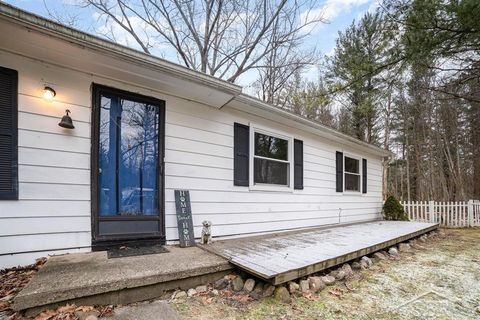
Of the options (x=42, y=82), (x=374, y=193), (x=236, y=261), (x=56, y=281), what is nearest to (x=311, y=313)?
(x=236, y=261)

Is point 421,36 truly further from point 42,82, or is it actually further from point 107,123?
point 42,82

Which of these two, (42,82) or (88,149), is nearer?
(42,82)

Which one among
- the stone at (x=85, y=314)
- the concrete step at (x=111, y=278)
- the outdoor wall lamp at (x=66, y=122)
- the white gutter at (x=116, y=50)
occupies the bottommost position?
the stone at (x=85, y=314)

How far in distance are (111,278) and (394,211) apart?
877 centimetres

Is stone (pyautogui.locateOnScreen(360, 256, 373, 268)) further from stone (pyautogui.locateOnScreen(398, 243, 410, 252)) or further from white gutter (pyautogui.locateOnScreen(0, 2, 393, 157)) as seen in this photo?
white gutter (pyautogui.locateOnScreen(0, 2, 393, 157))

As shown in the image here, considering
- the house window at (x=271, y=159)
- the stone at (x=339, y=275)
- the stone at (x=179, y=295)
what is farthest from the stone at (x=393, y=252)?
the stone at (x=179, y=295)

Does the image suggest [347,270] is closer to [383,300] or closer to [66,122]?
[383,300]

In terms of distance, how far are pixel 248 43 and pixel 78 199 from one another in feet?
26.4

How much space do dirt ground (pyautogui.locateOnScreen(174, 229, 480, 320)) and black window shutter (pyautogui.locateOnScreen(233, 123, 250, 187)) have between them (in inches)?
89.8

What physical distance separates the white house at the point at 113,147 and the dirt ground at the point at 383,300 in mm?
1618

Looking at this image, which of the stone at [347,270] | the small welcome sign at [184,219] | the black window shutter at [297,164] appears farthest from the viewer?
the black window shutter at [297,164]

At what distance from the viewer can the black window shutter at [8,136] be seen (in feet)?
8.68

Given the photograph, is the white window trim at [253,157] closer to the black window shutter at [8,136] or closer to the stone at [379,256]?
the stone at [379,256]

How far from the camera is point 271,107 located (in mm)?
4703
